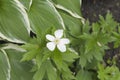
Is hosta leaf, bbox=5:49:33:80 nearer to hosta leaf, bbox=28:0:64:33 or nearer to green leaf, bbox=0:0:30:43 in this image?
green leaf, bbox=0:0:30:43

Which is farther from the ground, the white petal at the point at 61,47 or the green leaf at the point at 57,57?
the white petal at the point at 61,47

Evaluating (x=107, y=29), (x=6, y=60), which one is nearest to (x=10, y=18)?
(x=6, y=60)

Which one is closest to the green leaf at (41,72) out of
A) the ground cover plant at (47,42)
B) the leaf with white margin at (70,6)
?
the ground cover plant at (47,42)

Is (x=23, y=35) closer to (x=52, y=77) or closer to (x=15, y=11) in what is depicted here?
(x=15, y=11)

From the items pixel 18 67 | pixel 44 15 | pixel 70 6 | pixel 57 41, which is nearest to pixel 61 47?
pixel 57 41

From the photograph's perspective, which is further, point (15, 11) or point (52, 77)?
point (15, 11)

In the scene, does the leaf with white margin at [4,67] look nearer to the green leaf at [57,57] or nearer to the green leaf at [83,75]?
the green leaf at [57,57]

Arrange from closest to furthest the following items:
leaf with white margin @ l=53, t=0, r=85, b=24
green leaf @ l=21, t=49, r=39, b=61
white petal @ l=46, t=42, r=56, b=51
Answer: white petal @ l=46, t=42, r=56, b=51 < green leaf @ l=21, t=49, r=39, b=61 < leaf with white margin @ l=53, t=0, r=85, b=24

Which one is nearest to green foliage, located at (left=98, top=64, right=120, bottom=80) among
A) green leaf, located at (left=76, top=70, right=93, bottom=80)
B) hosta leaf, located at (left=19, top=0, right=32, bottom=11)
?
green leaf, located at (left=76, top=70, right=93, bottom=80)
